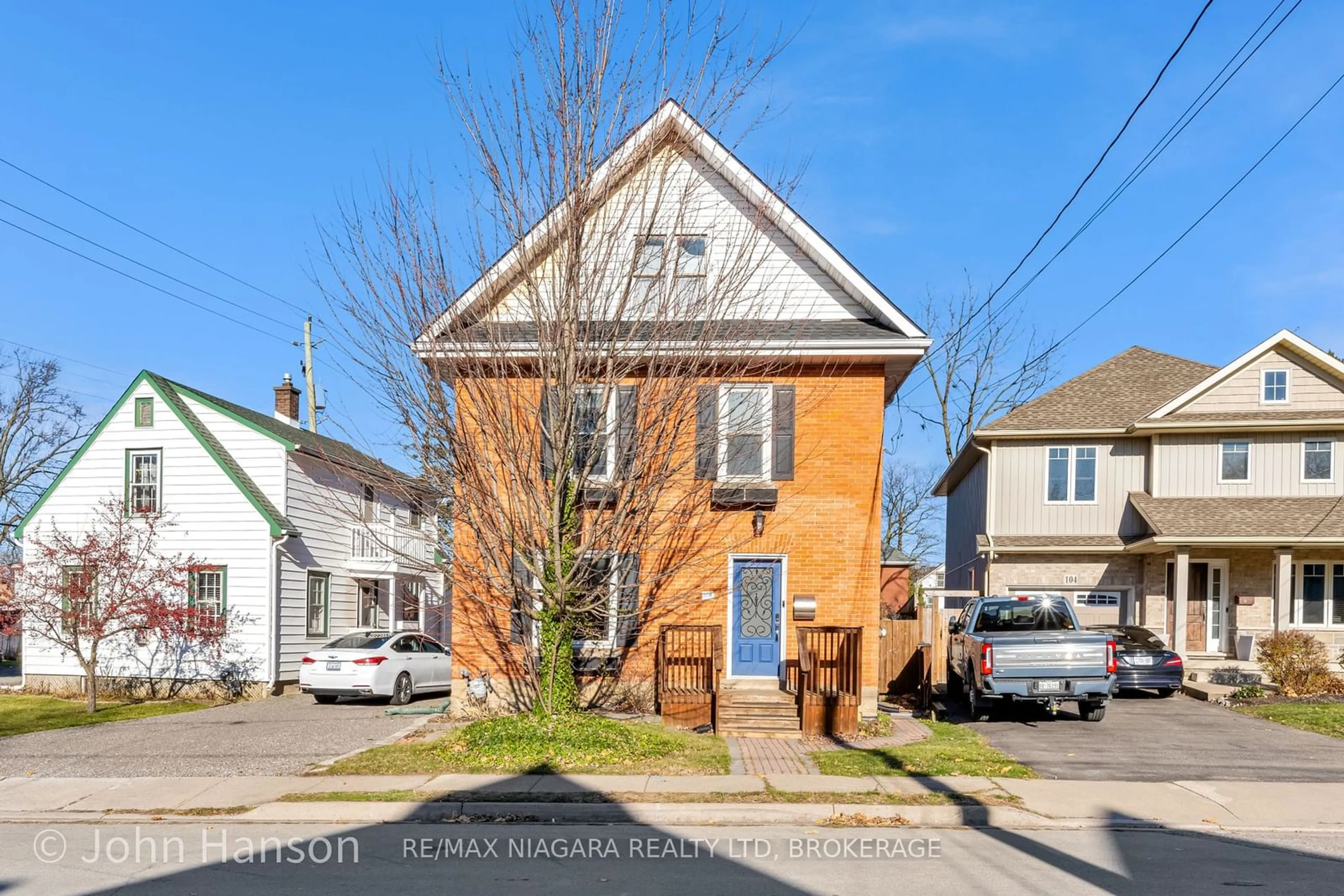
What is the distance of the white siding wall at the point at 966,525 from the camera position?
90.2ft

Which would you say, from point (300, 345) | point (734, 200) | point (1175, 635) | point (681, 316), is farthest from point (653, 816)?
point (300, 345)

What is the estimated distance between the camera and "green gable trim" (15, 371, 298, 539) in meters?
21.5

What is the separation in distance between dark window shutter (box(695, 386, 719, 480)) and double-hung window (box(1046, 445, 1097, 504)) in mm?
13715

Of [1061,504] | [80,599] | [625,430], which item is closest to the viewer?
[625,430]

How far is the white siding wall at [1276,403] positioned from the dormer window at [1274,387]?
0.06 meters

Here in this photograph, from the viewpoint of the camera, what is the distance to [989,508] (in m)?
26.0

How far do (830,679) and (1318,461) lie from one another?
16.6 metres

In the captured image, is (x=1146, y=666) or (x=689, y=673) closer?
(x=689, y=673)

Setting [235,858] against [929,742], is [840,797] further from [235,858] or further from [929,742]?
[235,858]

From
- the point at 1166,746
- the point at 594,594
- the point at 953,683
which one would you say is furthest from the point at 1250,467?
the point at 594,594

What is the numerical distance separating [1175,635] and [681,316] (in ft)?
56.0

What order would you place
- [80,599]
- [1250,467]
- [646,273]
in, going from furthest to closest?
[1250,467]
[80,599]
[646,273]

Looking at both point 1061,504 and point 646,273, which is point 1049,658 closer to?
point 646,273

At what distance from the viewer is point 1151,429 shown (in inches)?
971
